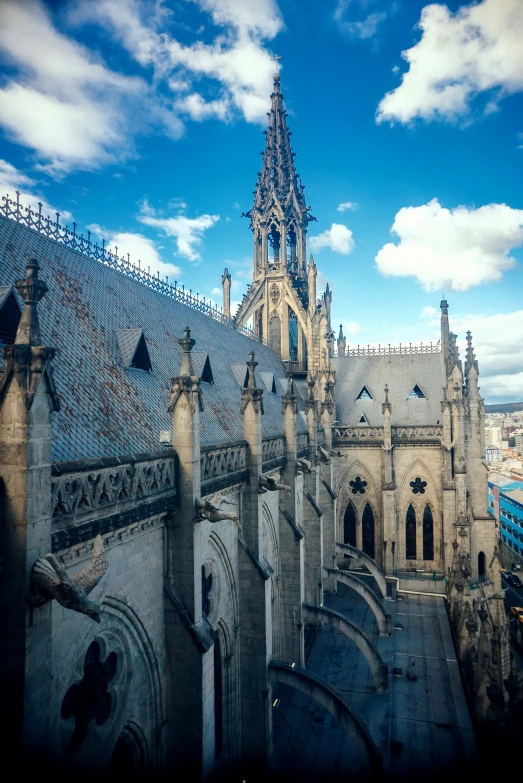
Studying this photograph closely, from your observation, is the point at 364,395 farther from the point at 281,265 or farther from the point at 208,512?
the point at 208,512

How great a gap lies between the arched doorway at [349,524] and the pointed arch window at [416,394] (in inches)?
392

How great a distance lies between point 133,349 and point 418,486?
25.8 m

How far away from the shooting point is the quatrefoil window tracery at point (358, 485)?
33.9 meters

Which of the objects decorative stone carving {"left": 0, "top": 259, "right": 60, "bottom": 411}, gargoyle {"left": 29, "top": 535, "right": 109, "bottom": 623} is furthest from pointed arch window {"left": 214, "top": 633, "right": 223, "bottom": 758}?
decorative stone carving {"left": 0, "top": 259, "right": 60, "bottom": 411}

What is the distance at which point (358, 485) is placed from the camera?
34062 millimetres

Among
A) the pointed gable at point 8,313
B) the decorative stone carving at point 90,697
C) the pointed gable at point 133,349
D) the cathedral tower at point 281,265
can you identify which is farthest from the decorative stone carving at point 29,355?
the cathedral tower at point 281,265

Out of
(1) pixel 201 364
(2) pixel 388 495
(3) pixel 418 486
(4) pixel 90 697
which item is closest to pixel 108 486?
(4) pixel 90 697

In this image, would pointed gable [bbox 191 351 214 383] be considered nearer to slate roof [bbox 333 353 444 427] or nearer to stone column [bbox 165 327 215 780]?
stone column [bbox 165 327 215 780]

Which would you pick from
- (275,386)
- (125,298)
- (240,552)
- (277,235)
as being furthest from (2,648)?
(277,235)

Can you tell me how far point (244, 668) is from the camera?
49.0 ft

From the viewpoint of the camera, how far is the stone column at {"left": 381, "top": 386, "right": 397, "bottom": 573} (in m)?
31.6

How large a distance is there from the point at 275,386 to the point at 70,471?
20675mm

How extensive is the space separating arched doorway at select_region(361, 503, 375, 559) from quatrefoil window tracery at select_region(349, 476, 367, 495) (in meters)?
1.13

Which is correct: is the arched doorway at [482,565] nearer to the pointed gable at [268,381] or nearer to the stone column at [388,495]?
the stone column at [388,495]
